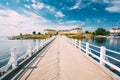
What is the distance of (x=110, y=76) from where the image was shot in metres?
6.82

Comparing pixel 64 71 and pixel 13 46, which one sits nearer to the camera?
pixel 64 71

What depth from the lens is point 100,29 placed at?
181 meters

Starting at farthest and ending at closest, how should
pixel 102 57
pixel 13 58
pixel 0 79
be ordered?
pixel 102 57, pixel 13 58, pixel 0 79

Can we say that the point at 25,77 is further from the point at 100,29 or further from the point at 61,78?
the point at 100,29

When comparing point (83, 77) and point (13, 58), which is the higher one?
point (13, 58)

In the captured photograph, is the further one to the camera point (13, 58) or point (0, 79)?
point (13, 58)

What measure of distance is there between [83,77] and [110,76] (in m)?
1.29

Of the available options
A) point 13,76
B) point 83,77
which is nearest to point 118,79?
point 83,77

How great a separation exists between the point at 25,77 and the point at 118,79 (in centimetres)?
397

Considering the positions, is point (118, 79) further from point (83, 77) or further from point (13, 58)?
point (13, 58)

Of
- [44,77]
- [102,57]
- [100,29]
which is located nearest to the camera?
[44,77]

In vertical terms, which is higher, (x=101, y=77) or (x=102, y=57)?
(x=102, y=57)

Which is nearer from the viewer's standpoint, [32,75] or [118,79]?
[118,79]

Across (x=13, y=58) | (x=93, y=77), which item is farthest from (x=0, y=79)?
(x=93, y=77)
